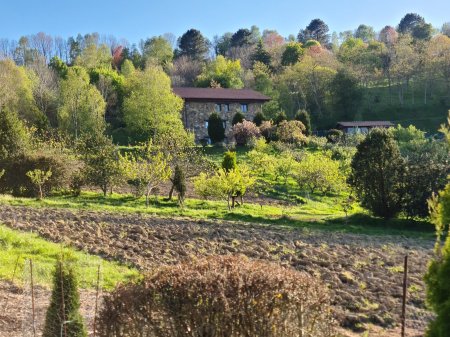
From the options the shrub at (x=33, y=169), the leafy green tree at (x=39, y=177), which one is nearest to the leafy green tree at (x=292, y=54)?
the shrub at (x=33, y=169)

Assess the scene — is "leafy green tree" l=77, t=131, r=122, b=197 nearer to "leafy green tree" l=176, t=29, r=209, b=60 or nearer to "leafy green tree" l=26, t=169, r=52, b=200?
"leafy green tree" l=26, t=169, r=52, b=200

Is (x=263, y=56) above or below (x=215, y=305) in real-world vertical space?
above

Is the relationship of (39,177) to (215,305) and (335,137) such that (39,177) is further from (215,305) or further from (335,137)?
(335,137)

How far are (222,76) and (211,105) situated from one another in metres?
13.7

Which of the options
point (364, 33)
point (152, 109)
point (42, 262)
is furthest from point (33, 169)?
point (364, 33)

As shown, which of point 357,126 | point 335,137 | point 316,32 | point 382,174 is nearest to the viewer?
point 382,174

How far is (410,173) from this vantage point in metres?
22.3

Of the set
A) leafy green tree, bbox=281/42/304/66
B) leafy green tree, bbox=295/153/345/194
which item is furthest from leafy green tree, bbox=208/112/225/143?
leafy green tree, bbox=281/42/304/66

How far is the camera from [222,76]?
6519 cm

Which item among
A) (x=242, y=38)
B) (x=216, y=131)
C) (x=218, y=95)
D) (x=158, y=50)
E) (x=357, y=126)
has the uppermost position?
(x=242, y=38)

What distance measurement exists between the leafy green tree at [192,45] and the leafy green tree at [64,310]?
264 feet

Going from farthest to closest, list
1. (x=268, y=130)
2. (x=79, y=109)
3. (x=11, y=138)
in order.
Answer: (x=79, y=109)
(x=268, y=130)
(x=11, y=138)

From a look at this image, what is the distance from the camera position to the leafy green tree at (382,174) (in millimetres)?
22266

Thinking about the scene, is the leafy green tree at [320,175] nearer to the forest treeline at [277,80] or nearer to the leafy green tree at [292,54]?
the forest treeline at [277,80]
